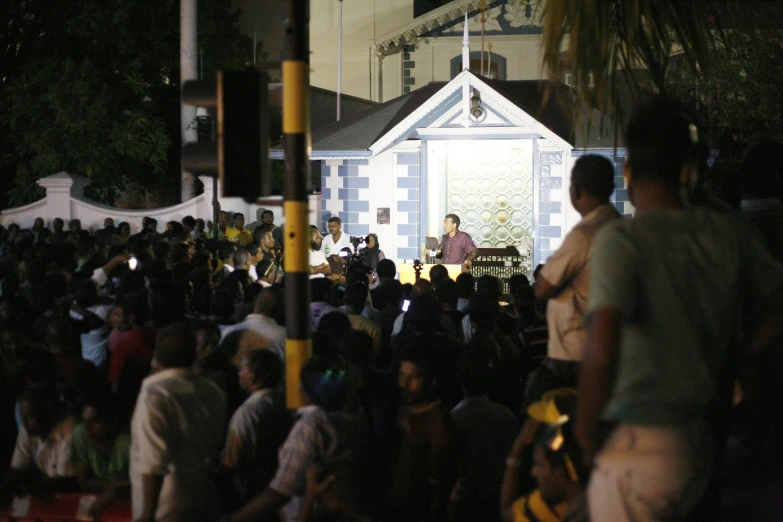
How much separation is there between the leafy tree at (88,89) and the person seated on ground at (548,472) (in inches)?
893

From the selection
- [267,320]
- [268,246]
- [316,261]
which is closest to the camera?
[267,320]

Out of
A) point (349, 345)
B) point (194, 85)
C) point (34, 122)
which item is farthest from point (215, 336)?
point (34, 122)

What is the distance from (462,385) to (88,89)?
2163 centimetres

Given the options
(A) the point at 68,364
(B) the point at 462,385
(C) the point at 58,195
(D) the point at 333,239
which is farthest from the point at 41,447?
(C) the point at 58,195

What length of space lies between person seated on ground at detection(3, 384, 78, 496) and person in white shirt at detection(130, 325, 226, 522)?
2.34ft

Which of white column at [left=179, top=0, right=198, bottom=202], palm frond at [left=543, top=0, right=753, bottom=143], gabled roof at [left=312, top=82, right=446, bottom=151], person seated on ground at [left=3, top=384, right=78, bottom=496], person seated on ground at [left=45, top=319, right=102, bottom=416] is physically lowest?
person seated on ground at [left=3, top=384, right=78, bottom=496]

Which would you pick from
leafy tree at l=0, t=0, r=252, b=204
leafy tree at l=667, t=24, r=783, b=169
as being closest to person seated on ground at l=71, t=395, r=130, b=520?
leafy tree at l=667, t=24, r=783, b=169

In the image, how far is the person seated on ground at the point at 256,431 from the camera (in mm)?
5121

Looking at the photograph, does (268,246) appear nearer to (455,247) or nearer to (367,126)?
(455,247)

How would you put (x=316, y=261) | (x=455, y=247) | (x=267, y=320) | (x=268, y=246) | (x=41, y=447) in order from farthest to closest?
(x=455, y=247), (x=268, y=246), (x=316, y=261), (x=267, y=320), (x=41, y=447)

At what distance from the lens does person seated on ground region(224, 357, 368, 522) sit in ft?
14.6

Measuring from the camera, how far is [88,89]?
24891 mm

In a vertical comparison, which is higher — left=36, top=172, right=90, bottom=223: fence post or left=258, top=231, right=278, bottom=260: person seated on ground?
left=36, top=172, right=90, bottom=223: fence post

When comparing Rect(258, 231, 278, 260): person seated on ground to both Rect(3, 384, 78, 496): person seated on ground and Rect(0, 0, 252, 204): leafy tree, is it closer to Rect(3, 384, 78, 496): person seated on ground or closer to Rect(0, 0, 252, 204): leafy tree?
Rect(3, 384, 78, 496): person seated on ground
